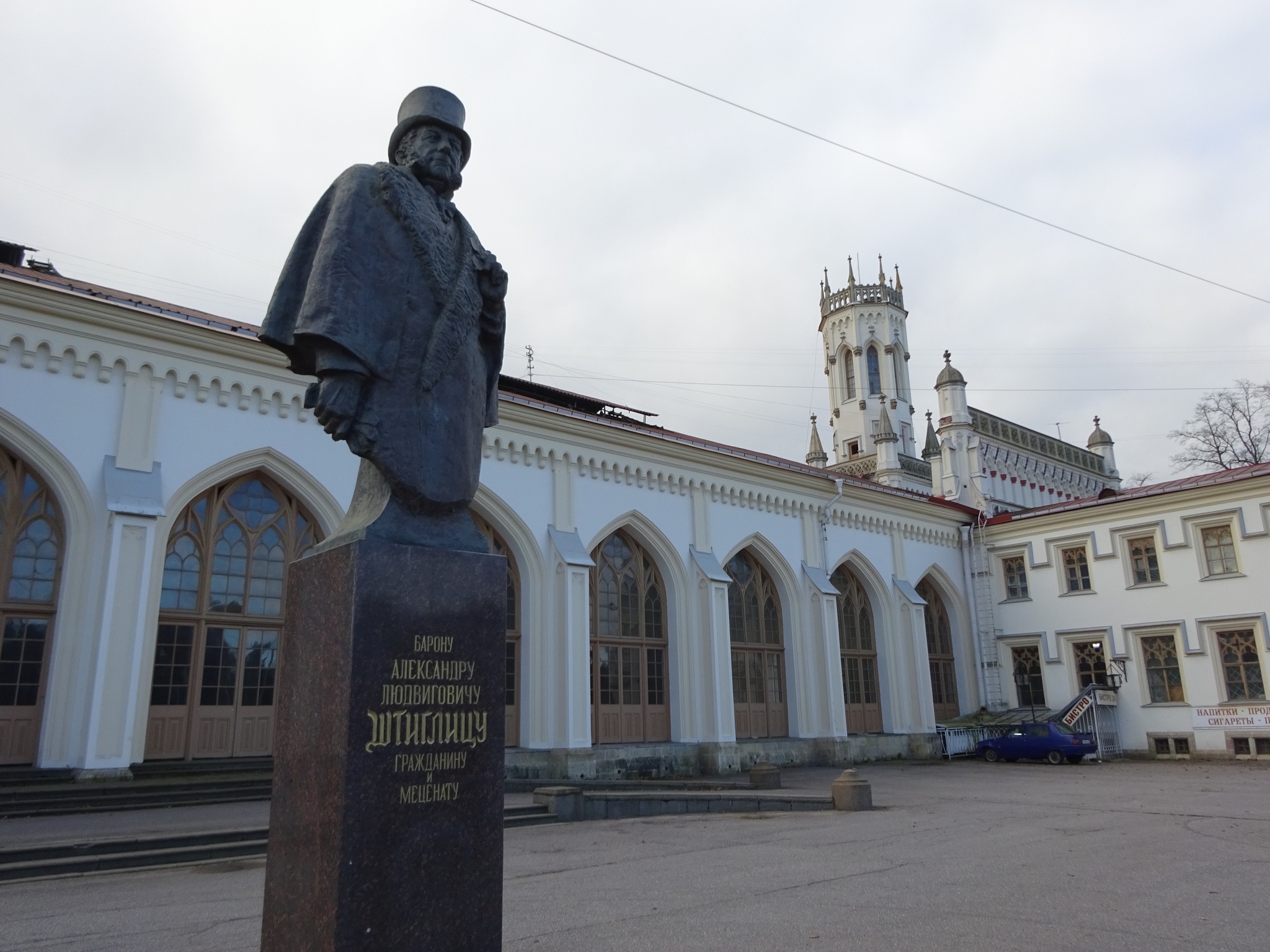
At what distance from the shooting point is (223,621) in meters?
14.5

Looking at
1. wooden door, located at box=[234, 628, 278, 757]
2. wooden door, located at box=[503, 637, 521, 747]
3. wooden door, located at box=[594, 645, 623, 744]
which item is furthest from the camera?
wooden door, located at box=[594, 645, 623, 744]

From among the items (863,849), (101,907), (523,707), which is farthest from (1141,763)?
(101,907)

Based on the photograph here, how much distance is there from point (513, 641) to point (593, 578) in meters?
2.44

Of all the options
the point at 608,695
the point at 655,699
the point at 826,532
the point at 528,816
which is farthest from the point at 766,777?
the point at 826,532

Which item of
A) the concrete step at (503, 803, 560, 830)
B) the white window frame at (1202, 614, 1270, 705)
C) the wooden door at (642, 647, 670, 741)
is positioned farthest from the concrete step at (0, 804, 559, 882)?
the white window frame at (1202, 614, 1270, 705)

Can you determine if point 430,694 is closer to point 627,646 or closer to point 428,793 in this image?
point 428,793

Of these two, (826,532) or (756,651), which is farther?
(826,532)

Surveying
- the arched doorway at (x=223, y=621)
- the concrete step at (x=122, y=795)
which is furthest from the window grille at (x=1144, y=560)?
the concrete step at (x=122, y=795)

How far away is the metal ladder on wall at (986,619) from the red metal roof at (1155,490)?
0.79 meters

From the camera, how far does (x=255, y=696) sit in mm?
14648

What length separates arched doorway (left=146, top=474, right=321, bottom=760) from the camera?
45.8 feet

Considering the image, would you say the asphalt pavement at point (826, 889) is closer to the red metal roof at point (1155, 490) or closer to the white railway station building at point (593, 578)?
the white railway station building at point (593, 578)

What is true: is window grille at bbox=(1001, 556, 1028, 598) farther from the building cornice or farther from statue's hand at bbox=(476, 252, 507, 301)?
statue's hand at bbox=(476, 252, 507, 301)

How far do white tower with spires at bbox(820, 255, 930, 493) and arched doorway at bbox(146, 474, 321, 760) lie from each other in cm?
3825
